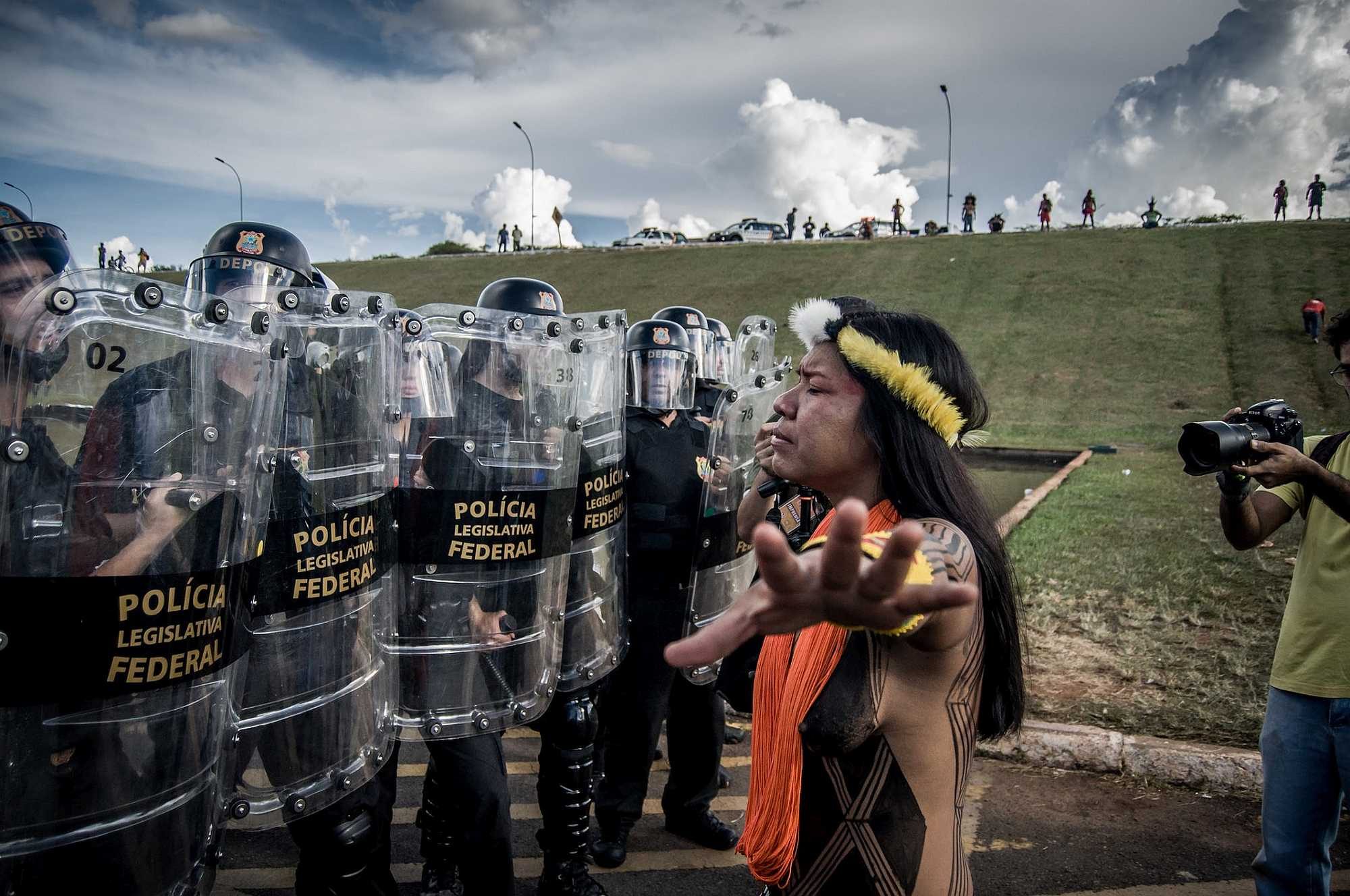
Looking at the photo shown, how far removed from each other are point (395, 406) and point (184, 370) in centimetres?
80

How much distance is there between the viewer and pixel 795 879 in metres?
1.81

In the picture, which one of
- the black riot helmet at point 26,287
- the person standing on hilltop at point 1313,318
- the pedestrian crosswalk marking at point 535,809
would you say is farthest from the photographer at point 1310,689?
the person standing on hilltop at point 1313,318

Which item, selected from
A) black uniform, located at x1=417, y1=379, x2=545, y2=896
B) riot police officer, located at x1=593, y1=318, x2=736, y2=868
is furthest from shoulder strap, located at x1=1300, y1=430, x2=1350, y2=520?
black uniform, located at x1=417, y1=379, x2=545, y2=896

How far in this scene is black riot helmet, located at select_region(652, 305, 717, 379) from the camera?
18.7 feet

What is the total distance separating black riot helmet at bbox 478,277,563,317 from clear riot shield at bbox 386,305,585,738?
2.17ft

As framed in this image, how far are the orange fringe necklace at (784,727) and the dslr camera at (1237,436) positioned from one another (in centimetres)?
171

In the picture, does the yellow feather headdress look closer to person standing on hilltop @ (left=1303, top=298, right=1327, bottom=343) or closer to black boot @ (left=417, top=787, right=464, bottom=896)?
black boot @ (left=417, top=787, right=464, bottom=896)

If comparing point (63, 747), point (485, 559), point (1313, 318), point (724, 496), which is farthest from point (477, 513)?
point (1313, 318)

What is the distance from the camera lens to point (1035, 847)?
3867mm

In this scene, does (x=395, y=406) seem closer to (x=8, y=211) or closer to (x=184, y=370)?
(x=184, y=370)

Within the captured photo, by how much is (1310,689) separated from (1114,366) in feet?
74.2

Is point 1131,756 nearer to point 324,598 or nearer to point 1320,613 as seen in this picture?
point 1320,613

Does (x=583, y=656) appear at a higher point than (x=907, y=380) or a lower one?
lower

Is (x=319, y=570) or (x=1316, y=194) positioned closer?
(x=319, y=570)
